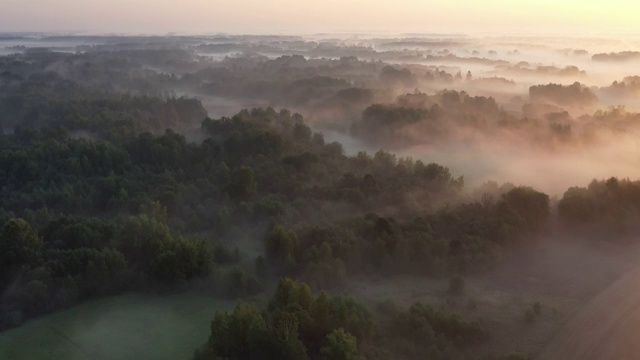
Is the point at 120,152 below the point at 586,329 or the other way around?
the other way around

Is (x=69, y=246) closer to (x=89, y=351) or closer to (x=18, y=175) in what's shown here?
(x=89, y=351)

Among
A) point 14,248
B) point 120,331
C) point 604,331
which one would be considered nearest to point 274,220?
point 120,331

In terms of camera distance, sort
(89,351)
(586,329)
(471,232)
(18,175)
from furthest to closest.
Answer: (18,175) < (471,232) < (586,329) < (89,351)

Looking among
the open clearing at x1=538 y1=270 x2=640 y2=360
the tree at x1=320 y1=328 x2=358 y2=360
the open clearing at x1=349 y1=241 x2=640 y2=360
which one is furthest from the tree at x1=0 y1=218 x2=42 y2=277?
the open clearing at x1=538 y1=270 x2=640 y2=360

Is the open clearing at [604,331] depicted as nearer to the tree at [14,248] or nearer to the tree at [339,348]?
the tree at [339,348]

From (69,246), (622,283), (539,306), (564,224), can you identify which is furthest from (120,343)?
(564,224)

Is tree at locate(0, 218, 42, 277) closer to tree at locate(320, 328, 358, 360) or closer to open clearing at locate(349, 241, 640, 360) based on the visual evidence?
open clearing at locate(349, 241, 640, 360)

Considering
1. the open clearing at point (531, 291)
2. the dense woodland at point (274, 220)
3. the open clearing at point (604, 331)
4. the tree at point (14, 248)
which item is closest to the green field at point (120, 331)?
the dense woodland at point (274, 220)
